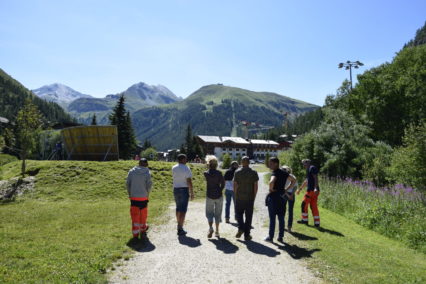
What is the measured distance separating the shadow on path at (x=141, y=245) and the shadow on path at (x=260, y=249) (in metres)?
2.78

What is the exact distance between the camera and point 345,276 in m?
6.40

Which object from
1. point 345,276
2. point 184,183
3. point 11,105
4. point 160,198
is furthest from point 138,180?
point 11,105

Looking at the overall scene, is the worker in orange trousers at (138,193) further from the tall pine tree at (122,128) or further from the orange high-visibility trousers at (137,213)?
the tall pine tree at (122,128)

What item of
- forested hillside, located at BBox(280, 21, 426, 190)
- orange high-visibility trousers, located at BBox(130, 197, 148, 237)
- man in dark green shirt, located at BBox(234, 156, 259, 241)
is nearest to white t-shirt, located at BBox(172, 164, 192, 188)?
orange high-visibility trousers, located at BBox(130, 197, 148, 237)

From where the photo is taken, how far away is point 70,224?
10797mm

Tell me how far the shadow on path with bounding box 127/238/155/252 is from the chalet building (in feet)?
386

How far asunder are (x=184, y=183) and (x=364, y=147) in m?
24.1

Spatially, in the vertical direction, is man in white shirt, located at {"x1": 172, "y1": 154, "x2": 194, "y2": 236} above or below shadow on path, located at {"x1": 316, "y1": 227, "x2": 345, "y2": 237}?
above

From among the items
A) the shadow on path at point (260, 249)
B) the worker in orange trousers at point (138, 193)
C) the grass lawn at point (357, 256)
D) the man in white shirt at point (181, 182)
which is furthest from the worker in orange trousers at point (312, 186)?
the worker in orange trousers at point (138, 193)

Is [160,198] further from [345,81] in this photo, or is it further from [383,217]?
[345,81]

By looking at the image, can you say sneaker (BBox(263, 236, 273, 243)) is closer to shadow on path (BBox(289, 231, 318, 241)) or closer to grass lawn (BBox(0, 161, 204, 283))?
shadow on path (BBox(289, 231, 318, 241))

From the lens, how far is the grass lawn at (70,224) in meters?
6.26

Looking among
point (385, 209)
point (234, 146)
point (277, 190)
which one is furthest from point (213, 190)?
point (234, 146)

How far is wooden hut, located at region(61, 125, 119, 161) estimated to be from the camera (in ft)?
94.3
